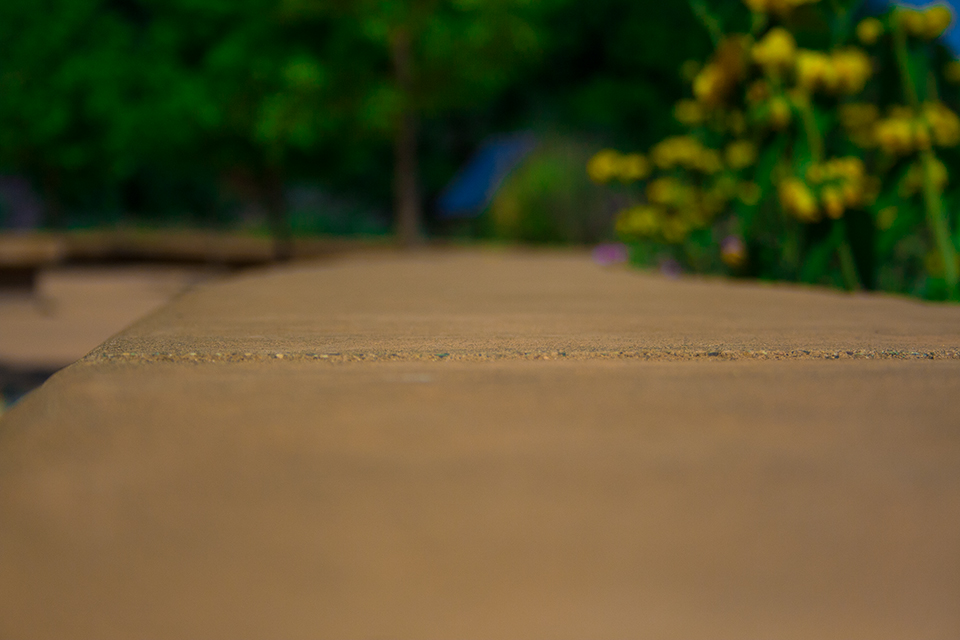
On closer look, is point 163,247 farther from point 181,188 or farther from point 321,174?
point 181,188

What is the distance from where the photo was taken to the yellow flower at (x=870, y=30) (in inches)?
132

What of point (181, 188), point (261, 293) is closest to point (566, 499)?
point (261, 293)

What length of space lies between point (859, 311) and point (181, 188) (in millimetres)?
24918

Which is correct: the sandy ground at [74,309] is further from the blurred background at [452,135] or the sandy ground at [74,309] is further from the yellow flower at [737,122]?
the yellow flower at [737,122]

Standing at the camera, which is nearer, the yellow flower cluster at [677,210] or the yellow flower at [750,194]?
the yellow flower at [750,194]

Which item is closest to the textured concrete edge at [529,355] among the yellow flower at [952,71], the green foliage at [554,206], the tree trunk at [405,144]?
the yellow flower at [952,71]

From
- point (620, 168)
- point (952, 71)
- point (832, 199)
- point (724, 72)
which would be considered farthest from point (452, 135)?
point (832, 199)

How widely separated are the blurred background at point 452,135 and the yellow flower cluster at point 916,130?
2 cm

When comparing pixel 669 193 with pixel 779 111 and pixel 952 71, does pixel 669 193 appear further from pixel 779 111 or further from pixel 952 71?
A: pixel 952 71

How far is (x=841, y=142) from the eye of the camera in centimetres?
443

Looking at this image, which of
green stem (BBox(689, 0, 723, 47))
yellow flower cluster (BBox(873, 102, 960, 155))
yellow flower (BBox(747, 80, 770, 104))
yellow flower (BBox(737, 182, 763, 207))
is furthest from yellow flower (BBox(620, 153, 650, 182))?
yellow flower cluster (BBox(873, 102, 960, 155))

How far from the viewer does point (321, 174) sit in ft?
49.2

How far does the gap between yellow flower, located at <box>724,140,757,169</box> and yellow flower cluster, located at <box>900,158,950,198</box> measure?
31.0 inches

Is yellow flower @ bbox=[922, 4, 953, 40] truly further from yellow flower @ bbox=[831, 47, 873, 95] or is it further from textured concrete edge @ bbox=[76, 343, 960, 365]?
textured concrete edge @ bbox=[76, 343, 960, 365]
